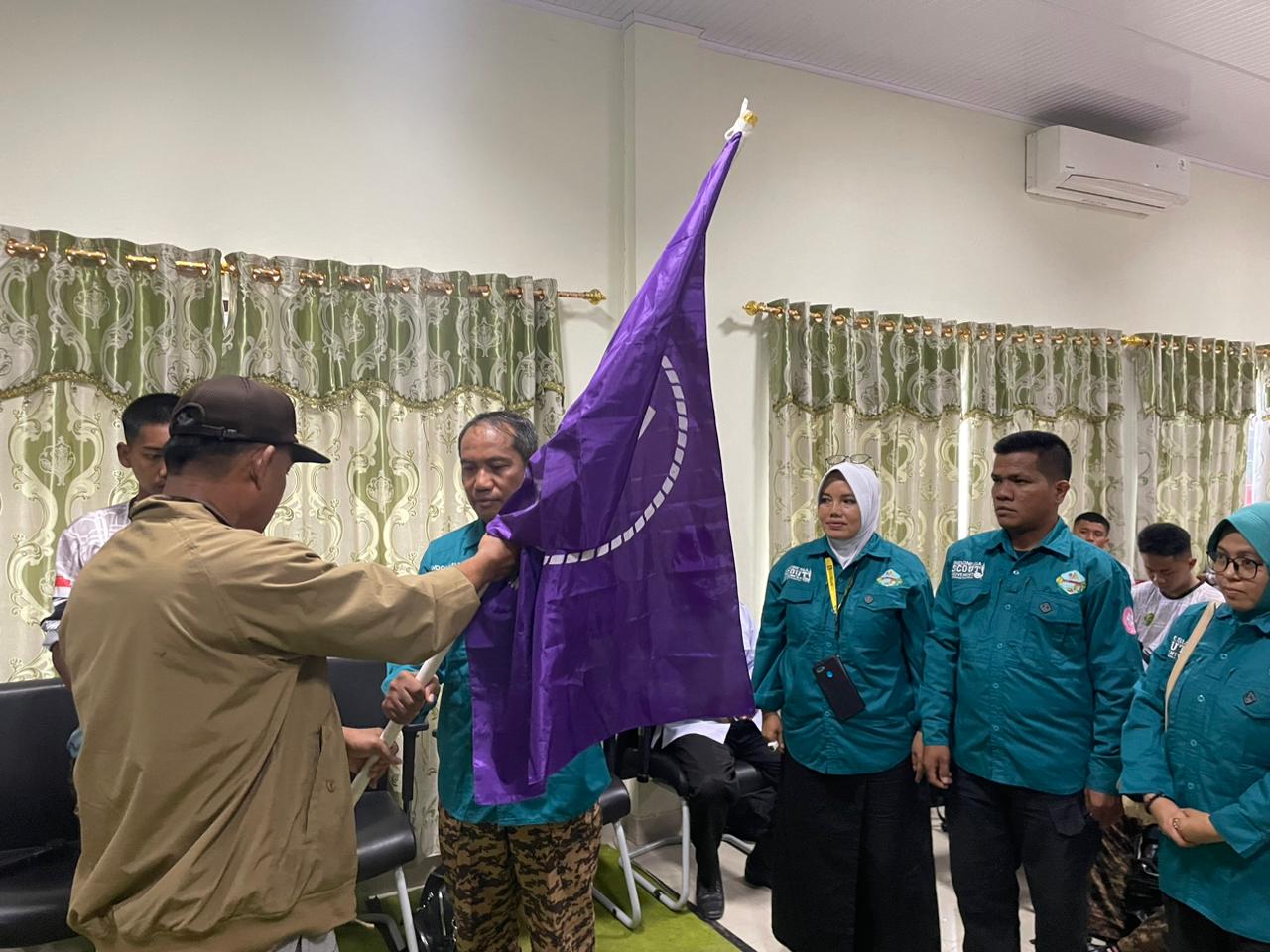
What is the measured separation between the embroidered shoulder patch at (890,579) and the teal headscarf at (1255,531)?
0.78 metres

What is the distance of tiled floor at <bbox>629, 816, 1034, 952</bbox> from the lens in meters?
2.72

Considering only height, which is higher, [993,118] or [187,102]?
[993,118]

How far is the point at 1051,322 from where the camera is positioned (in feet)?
14.7

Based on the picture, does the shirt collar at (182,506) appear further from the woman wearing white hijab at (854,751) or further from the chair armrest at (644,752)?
the chair armrest at (644,752)

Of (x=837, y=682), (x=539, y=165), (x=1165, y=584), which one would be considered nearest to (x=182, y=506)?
(x=837, y=682)

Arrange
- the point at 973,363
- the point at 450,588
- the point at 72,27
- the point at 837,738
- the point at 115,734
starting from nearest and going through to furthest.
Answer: the point at 115,734 → the point at 450,588 → the point at 837,738 → the point at 72,27 → the point at 973,363

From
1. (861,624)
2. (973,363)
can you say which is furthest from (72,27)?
(973,363)

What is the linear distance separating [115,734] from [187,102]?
7.84 feet

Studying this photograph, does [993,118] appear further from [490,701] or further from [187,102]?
[490,701]

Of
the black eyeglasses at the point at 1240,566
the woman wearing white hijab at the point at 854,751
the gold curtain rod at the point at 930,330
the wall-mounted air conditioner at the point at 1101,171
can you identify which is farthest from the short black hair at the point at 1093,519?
the black eyeglasses at the point at 1240,566

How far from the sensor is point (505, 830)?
69.9 inches

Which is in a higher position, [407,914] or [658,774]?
[658,774]

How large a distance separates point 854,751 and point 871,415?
6.25 feet

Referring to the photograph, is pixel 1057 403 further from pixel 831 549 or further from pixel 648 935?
pixel 648 935
